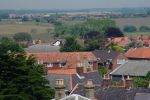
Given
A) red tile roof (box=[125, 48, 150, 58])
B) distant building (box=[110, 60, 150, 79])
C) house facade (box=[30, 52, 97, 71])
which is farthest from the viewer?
red tile roof (box=[125, 48, 150, 58])

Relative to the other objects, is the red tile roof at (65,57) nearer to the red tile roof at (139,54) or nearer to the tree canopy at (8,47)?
the tree canopy at (8,47)

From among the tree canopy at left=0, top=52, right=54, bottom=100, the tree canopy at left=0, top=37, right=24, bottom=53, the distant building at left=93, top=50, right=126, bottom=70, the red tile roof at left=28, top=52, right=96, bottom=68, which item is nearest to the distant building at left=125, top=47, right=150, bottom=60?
the distant building at left=93, top=50, right=126, bottom=70

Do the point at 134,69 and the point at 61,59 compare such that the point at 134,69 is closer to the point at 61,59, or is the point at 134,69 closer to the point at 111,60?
the point at 61,59

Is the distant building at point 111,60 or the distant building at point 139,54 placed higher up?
the distant building at point 139,54

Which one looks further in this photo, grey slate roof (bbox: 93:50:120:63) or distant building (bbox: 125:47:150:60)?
distant building (bbox: 125:47:150:60)

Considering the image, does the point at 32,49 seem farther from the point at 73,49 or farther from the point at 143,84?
the point at 143,84

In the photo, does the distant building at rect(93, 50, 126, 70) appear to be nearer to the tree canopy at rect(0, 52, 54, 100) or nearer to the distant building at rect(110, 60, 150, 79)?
the distant building at rect(110, 60, 150, 79)

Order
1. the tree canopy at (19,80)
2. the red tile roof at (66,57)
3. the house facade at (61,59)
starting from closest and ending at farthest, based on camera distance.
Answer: the tree canopy at (19,80)
the red tile roof at (66,57)
the house facade at (61,59)

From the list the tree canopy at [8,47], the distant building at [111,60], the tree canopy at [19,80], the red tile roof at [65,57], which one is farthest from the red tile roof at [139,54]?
the tree canopy at [19,80]

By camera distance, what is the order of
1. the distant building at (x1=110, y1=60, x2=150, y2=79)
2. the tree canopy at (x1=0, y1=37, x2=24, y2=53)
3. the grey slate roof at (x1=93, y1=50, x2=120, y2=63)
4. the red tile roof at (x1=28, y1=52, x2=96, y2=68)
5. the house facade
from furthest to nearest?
the grey slate roof at (x1=93, y1=50, x2=120, y2=63) → the house facade → the red tile roof at (x1=28, y1=52, x2=96, y2=68) → the distant building at (x1=110, y1=60, x2=150, y2=79) → the tree canopy at (x1=0, y1=37, x2=24, y2=53)

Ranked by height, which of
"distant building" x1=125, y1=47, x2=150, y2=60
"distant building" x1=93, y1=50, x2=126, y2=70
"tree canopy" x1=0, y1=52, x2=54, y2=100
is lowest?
"tree canopy" x1=0, y1=52, x2=54, y2=100

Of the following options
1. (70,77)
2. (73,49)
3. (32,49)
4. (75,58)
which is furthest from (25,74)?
(32,49)
